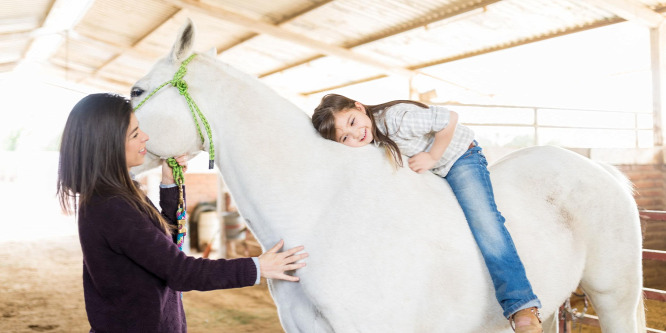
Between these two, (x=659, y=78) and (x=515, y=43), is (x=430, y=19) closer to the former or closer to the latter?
(x=515, y=43)

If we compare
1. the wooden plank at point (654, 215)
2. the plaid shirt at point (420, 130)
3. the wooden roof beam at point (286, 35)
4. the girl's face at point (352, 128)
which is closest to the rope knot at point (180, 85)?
the girl's face at point (352, 128)

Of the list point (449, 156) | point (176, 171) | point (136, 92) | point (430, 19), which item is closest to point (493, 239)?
point (449, 156)

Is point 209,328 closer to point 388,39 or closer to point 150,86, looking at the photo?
point 150,86

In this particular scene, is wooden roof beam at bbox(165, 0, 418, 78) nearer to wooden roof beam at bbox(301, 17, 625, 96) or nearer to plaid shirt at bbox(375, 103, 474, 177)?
wooden roof beam at bbox(301, 17, 625, 96)

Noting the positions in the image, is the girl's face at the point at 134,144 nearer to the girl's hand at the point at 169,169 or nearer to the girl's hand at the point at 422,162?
the girl's hand at the point at 169,169

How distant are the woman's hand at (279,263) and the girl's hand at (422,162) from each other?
548 millimetres

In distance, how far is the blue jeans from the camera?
5.50 ft

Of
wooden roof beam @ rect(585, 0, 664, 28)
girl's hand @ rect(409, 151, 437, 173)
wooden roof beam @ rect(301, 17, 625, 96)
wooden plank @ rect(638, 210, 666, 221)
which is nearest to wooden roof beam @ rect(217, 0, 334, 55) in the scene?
wooden roof beam @ rect(301, 17, 625, 96)

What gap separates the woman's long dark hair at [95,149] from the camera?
1514 mm

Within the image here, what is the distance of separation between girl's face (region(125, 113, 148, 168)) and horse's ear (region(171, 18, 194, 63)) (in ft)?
0.88

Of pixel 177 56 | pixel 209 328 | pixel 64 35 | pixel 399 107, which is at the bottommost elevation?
pixel 209 328

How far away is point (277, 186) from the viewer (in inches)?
63.5

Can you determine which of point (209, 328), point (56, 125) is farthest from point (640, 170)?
point (56, 125)

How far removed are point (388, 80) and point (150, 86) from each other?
1065 centimetres
